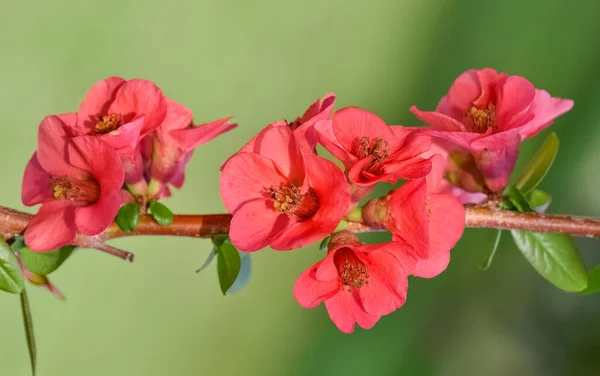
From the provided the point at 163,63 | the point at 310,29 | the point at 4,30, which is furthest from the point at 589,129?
the point at 4,30

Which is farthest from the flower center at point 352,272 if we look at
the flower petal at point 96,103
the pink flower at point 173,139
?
the flower petal at point 96,103

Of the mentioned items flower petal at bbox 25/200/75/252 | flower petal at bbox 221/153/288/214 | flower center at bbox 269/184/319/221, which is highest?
flower petal at bbox 221/153/288/214

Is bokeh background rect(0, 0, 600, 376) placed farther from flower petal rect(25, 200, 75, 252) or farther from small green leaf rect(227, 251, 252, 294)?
flower petal rect(25, 200, 75, 252)

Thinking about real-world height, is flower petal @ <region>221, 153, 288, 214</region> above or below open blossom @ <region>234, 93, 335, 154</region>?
below

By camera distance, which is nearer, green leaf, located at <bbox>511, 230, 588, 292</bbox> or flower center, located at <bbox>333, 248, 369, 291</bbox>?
flower center, located at <bbox>333, 248, 369, 291</bbox>

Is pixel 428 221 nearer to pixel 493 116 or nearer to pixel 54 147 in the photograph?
pixel 493 116

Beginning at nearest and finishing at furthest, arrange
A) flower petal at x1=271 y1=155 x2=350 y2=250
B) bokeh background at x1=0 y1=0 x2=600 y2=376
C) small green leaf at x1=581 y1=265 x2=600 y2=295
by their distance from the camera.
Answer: flower petal at x1=271 y1=155 x2=350 y2=250, small green leaf at x1=581 y1=265 x2=600 y2=295, bokeh background at x1=0 y1=0 x2=600 y2=376

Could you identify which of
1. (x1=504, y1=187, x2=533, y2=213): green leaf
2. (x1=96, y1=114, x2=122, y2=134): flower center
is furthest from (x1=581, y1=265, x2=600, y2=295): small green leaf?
Answer: (x1=96, y1=114, x2=122, y2=134): flower center

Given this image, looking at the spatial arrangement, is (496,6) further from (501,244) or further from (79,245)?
(79,245)

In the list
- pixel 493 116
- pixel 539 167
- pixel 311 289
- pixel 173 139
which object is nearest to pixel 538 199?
pixel 539 167
